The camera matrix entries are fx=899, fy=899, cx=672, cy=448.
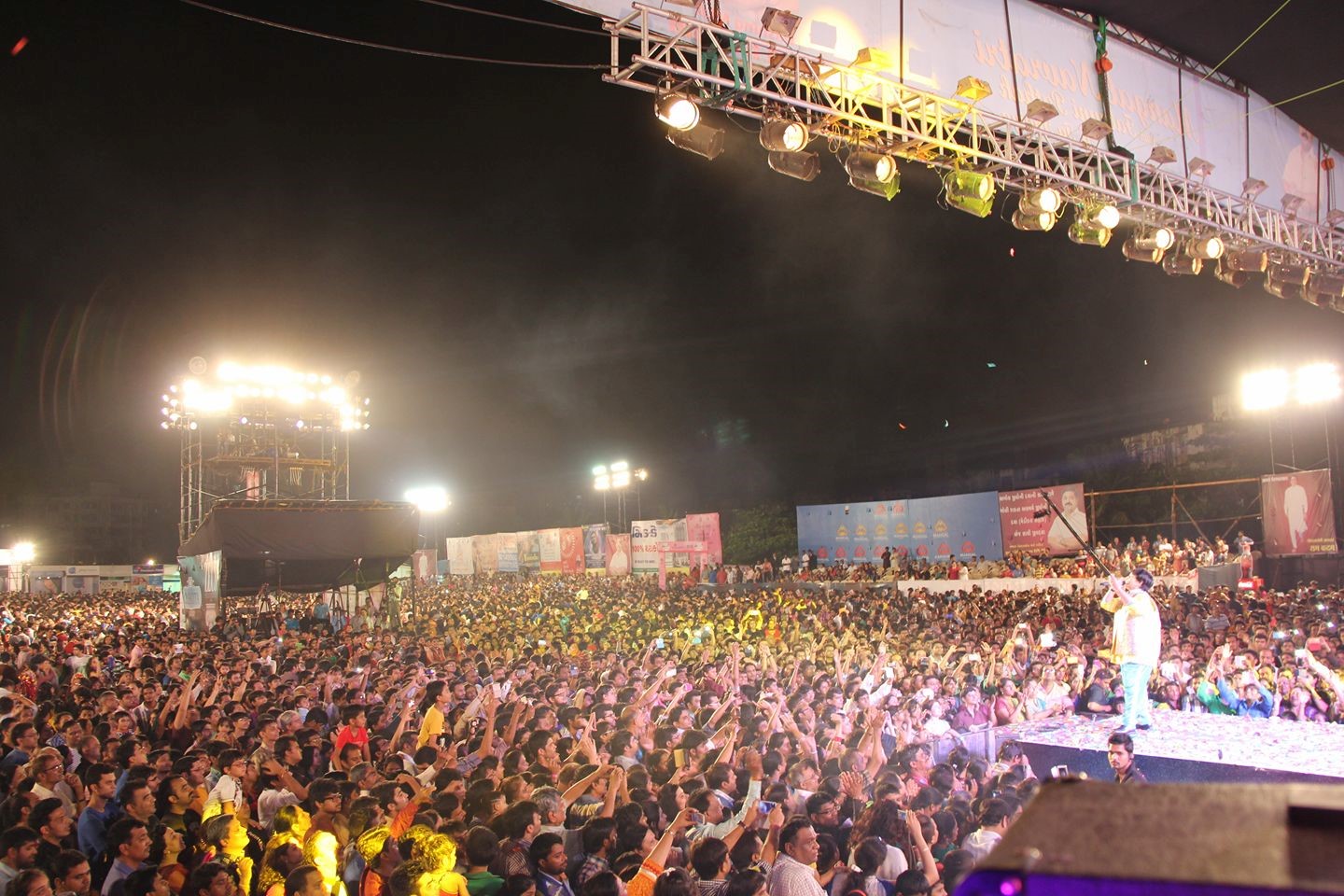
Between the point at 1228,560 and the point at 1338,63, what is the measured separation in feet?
38.3

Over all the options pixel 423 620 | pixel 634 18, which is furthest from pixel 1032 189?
pixel 423 620

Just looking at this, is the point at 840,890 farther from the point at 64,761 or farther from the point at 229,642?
the point at 229,642

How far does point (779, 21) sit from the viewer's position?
717 cm

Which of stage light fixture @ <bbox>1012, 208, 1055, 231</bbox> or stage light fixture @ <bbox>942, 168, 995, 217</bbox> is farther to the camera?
stage light fixture @ <bbox>1012, 208, 1055, 231</bbox>

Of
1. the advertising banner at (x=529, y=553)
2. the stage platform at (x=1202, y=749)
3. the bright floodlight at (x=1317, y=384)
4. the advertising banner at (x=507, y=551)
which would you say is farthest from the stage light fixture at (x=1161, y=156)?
the advertising banner at (x=507, y=551)

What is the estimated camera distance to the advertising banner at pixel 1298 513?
19.1m

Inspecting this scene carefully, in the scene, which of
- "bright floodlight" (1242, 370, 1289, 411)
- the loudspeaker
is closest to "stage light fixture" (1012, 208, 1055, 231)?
the loudspeaker

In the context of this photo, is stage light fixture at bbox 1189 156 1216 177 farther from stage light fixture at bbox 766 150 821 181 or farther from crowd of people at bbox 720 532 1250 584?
crowd of people at bbox 720 532 1250 584

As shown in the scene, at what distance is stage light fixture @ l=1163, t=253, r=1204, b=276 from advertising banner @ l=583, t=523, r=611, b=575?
81.4 ft

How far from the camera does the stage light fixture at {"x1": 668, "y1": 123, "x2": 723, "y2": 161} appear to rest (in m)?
7.54

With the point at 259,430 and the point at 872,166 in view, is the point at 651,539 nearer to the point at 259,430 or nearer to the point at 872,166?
the point at 259,430

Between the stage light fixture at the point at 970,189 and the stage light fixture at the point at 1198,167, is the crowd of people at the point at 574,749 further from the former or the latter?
the stage light fixture at the point at 1198,167

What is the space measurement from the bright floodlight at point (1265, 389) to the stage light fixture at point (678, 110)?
19291 millimetres

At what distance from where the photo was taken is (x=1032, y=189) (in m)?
9.49
